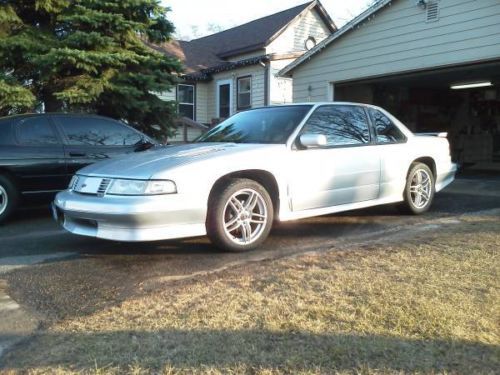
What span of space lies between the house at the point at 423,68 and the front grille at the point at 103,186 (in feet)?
26.1

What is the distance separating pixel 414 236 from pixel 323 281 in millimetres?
1886

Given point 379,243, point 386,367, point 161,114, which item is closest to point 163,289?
point 386,367

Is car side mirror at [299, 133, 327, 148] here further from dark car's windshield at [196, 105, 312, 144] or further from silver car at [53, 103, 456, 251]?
dark car's windshield at [196, 105, 312, 144]

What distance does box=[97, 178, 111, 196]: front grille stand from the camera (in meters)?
4.74

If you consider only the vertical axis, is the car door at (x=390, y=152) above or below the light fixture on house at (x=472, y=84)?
below

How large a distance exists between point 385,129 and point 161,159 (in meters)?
3.05

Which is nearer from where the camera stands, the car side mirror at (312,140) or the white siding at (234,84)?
the car side mirror at (312,140)

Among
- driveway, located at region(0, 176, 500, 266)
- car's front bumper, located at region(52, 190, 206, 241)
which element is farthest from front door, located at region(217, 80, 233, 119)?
car's front bumper, located at region(52, 190, 206, 241)

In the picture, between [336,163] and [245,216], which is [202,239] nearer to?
[245,216]

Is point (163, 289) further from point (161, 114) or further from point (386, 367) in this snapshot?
point (161, 114)

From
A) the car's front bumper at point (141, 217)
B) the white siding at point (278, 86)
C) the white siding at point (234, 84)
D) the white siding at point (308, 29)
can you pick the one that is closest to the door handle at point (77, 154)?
the car's front bumper at point (141, 217)

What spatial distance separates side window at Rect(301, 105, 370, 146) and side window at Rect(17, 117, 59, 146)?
360 cm

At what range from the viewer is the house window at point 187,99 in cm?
2184

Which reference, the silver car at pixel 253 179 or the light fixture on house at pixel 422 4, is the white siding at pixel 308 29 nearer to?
the light fixture on house at pixel 422 4
